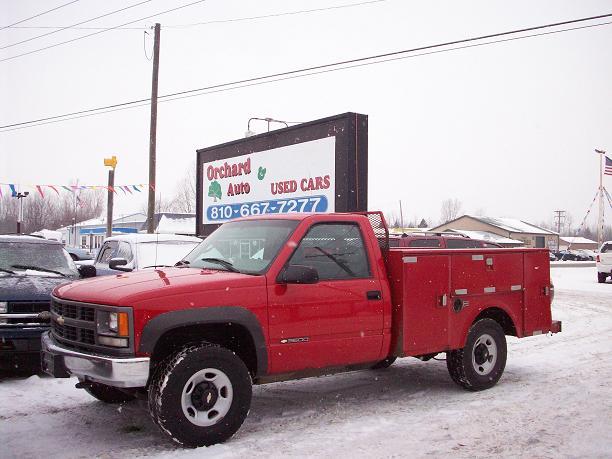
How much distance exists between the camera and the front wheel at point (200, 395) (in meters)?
4.97

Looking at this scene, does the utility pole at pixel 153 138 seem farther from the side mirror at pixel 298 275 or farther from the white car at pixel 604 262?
the white car at pixel 604 262

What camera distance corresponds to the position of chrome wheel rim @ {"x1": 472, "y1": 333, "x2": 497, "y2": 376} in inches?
287

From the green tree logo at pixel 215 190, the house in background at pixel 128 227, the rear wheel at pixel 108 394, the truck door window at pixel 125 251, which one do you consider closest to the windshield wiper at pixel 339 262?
the rear wheel at pixel 108 394

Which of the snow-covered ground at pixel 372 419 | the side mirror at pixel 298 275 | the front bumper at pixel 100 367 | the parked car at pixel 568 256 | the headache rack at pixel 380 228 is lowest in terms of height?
the parked car at pixel 568 256

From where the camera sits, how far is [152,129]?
2006 centimetres

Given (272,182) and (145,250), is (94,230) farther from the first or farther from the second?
(145,250)

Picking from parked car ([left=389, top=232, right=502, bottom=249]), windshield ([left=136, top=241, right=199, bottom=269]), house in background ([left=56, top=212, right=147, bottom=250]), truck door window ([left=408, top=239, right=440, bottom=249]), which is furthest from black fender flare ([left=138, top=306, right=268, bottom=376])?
house in background ([left=56, top=212, right=147, bottom=250])

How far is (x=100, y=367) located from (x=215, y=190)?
11014 mm

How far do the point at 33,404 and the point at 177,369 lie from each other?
237 centimetres

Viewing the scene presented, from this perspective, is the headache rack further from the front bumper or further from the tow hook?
the tow hook

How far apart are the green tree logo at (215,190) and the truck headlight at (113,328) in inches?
419

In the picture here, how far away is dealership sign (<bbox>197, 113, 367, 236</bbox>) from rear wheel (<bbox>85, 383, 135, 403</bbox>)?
600 cm

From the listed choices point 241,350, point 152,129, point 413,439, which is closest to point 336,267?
point 241,350

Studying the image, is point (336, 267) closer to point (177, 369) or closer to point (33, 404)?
point (177, 369)
